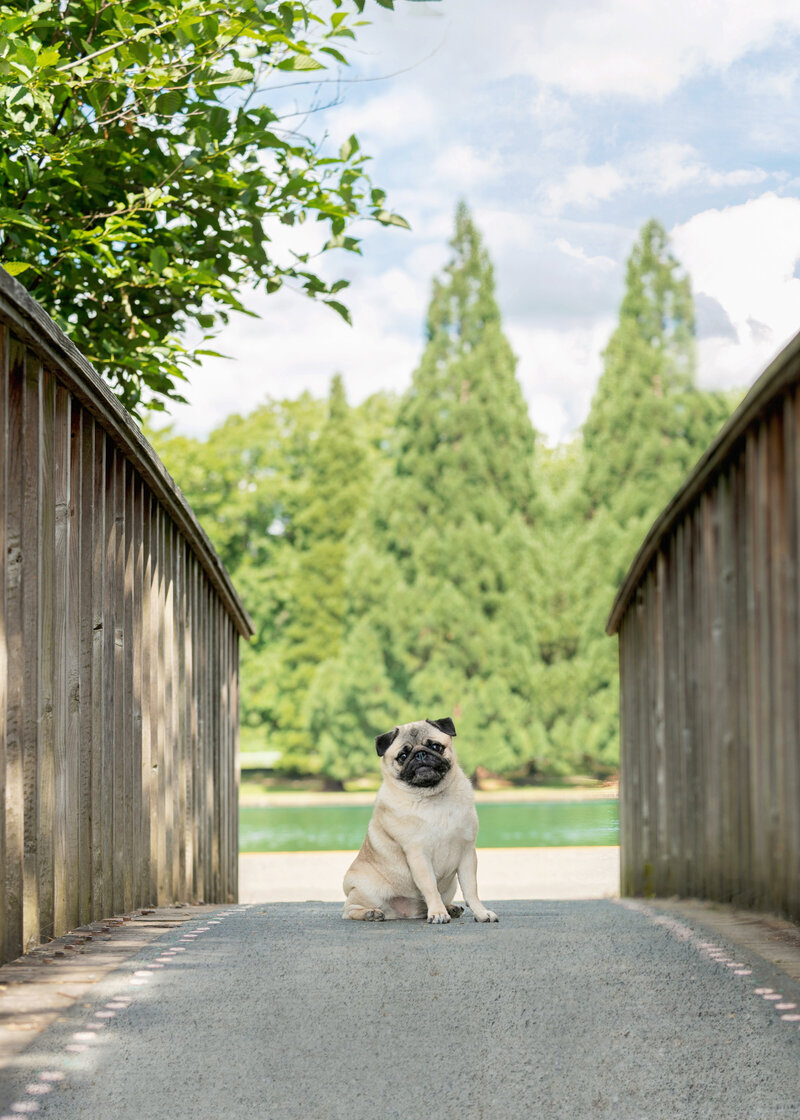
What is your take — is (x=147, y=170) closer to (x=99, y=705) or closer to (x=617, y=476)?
(x=99, y=705)

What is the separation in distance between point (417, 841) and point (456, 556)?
23.6 meters

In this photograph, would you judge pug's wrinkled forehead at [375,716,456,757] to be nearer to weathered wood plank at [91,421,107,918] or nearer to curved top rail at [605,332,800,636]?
weathered wood plank at [91,421,107,918]

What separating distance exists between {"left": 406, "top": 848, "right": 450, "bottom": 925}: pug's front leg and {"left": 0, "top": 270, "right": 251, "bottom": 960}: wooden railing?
4.07 ft

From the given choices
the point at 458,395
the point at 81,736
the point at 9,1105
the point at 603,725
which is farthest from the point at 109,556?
the point at 458,395

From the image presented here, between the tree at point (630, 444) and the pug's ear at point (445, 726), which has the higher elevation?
the tree at point (630, 444)

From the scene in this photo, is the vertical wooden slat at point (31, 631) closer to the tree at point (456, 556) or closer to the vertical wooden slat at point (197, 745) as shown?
the vertical wooden slat at point (197, 745)

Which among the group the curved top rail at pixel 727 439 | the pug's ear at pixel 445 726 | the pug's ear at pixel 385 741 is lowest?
the pug's ear at pixel 385 741

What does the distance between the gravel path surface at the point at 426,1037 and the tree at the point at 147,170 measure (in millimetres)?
3238

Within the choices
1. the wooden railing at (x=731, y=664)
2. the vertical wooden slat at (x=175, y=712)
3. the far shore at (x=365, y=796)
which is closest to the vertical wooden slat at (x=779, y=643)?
the wooden railing at (x=731, y=664)

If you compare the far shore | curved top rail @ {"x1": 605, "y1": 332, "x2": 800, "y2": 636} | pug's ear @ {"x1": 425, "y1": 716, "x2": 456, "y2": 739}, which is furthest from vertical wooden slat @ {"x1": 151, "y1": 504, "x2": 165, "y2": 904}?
the far shore

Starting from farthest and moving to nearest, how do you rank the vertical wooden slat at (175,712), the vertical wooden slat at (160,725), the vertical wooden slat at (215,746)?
the vertical wooden slat at (215,746), the vertical wooden slat at (175,712), the vertical wooden slat at (160,725)

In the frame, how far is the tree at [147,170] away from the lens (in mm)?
4957

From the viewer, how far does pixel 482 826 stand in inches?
861

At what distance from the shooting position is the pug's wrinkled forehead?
5020 mm
